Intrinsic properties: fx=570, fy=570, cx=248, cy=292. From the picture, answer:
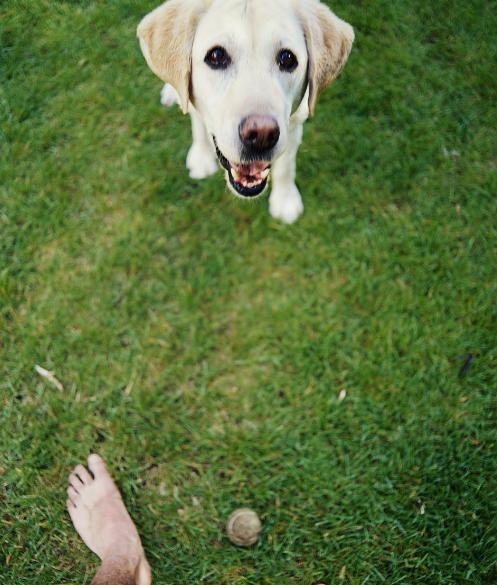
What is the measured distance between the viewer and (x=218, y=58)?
2.60 meters

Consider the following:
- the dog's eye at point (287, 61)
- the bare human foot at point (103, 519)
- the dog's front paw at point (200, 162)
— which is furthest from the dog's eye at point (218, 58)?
the bare human foot at point (103, 519)

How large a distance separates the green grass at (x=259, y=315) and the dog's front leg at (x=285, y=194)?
0.24ft

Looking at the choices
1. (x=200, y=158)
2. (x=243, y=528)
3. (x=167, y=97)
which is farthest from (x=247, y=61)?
(x=243, y=528)

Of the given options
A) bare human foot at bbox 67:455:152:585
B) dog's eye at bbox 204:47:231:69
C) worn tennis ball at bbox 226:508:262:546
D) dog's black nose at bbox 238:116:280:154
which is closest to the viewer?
dog's black nose at bbox 238:116:280:154

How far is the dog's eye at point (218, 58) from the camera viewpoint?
2.58m

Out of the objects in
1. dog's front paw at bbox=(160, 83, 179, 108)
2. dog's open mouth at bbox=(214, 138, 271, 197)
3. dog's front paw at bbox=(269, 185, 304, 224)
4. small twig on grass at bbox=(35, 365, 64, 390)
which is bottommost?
small twig on grass at bbox=(35, 365, 64, 390)

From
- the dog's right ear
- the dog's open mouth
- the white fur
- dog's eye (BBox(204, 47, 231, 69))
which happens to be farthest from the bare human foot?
dog's eye (BBox(204, 47, 231, 69))

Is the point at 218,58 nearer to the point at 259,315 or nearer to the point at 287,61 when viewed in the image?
the point at 287,61

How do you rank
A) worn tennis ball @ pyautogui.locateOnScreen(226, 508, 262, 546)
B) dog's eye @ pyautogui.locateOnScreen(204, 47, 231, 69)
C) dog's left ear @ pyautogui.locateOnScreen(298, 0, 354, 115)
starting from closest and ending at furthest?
1. dog's eye @ pyautogui.locateOnScreen(204, 47, 231, 69)
2. dog's left ear @ pyautogui.locateOnScreen(298, 0, 354, 115)
3. worn tennis ball @ pyautogui.locateOnScreen(226, 508, 262, 546)

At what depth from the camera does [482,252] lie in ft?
12.6

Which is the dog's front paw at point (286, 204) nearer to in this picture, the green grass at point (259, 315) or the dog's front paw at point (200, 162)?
the green grass at point (259, 315)

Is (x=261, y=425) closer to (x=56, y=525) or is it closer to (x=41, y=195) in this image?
(x=56, y=525)

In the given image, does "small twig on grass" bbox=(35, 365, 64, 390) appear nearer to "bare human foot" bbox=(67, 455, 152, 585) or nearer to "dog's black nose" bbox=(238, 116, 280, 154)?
"bare human foot" bbox=(67, 455, 152, 585)

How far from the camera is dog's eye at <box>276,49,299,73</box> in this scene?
2.60 metres
